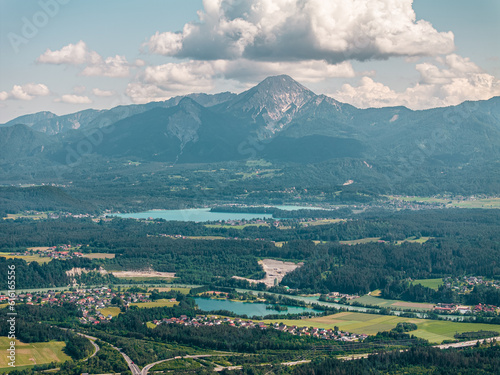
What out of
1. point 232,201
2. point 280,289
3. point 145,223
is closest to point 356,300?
point 280,289

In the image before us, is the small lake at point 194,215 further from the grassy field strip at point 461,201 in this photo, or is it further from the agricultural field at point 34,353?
the agricultural field at point 34,353

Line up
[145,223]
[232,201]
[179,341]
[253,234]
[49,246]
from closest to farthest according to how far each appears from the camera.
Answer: [179,341] → [49,246] → [253,234] → [145,223] → [232,201]

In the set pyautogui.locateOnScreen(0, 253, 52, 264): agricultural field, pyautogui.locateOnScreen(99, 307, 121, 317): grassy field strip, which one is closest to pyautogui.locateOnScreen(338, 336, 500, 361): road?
pyautogui.locateOnScreen(99, 307, 121, 317): grassy field strip

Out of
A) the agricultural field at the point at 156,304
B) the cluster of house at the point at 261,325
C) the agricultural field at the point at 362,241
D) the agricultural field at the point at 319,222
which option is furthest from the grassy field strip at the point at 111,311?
the agricultural field at the point at 319,222

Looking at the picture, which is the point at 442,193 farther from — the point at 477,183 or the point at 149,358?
the point at 149,358

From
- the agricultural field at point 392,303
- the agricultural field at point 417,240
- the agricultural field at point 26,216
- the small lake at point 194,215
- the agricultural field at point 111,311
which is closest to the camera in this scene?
the agricultural field at point 111,311

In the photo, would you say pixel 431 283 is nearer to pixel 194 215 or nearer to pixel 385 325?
pixel 385 325
